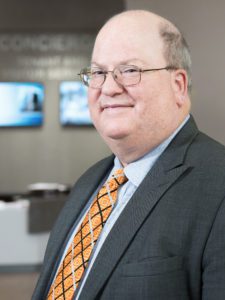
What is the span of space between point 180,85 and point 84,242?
0.54 meters

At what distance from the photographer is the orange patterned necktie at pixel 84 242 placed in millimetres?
1397

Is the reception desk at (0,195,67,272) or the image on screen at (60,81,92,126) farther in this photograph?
the image on screen at (60,81,92,126)

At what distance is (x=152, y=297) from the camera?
1.18m

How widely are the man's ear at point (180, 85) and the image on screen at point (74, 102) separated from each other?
7.63 m

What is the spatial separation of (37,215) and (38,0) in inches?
190

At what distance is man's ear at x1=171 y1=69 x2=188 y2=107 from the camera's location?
1398 mm

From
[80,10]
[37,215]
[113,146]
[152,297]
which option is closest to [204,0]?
[113,146]

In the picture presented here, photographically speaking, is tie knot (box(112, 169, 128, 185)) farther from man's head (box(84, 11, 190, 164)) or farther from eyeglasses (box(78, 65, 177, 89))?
eyeglasses (box(78, 65, 177, 89))

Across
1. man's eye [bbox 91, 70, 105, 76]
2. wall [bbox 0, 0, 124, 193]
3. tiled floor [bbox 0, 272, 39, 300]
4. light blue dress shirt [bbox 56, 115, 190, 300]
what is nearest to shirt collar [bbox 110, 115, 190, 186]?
light blue dress shirt [bbox 56, 115, 190, 300]

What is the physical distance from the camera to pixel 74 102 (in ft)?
29.6

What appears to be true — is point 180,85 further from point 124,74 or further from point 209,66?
point 209,66

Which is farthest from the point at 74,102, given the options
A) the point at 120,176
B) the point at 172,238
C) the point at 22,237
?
the point at 172,238

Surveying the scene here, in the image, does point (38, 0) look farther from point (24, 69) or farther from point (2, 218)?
point (2, 218)

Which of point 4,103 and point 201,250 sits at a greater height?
point 4,103
